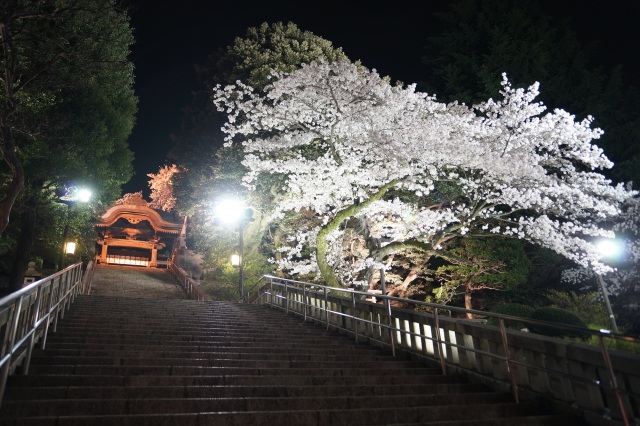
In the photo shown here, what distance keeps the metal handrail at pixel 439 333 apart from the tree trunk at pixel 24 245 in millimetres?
9683

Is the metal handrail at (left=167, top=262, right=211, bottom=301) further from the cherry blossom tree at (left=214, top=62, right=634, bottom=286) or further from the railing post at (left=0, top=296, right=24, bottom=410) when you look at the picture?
the railing post at (left=0, top=296, right=24, bottom=410)

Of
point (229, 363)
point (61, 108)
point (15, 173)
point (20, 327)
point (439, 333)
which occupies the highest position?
point (61, 108)

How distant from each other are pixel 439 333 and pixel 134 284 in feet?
73.5

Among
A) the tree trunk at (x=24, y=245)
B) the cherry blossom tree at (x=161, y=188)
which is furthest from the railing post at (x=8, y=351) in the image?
the cherry blossom tree at (x=161, y=188)

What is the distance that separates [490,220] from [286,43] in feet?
46.8

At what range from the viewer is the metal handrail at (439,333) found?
414cm

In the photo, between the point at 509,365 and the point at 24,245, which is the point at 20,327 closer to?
the point at 509,365

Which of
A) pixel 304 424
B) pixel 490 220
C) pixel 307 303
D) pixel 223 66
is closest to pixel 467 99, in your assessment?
pixel 490 220

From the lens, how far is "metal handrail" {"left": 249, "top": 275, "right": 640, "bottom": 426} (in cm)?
414

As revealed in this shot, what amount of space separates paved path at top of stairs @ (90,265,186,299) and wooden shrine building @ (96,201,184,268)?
357 cm

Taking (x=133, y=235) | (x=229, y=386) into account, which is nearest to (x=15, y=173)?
(x=229, y=386)

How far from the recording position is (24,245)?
560 inches

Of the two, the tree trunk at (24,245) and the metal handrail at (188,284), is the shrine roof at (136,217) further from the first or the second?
the tree trunk at (24,245)

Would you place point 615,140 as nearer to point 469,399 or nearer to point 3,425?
point 469,399
